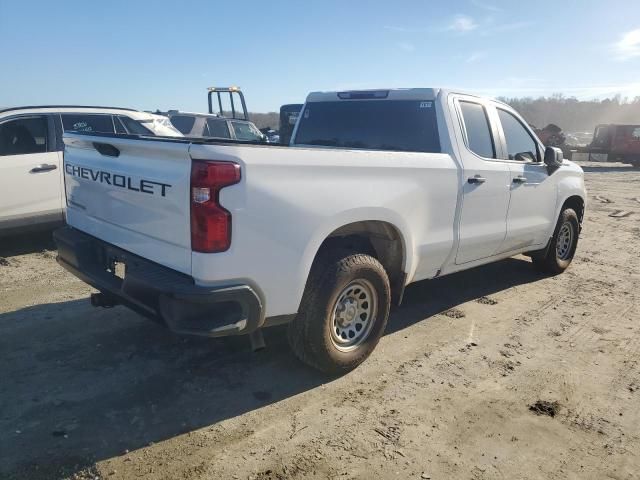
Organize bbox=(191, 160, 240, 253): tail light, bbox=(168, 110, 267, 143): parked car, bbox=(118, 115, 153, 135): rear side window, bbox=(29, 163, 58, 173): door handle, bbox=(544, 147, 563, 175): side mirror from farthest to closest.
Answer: bbox=(168, 110, 267, 143): parked car < bbox=(118, 115, 153, 135): rear side window < bbox=(29, 163, 58, 173): door handle < bbox=(544, 147, 563, 175): side mirror < bbox=(191, 160, 240, 253): tail light

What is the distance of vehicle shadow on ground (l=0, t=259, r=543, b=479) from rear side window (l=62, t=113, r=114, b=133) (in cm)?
277

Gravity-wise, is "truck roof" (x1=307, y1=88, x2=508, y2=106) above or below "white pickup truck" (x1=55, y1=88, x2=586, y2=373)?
above

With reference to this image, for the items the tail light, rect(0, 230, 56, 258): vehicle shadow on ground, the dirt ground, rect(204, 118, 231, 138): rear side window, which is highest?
rect(204, 118, 231, 138): rear side window

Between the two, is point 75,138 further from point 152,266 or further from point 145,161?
point 152,266

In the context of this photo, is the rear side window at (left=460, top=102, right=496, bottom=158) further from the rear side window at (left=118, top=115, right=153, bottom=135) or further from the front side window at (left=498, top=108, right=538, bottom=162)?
the rear side window at (left=118, top=115, right=153, bottom=135)

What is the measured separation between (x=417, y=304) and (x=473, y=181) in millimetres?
1414

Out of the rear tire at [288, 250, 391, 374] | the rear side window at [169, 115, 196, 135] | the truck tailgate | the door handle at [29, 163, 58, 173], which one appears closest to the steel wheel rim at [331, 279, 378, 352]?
the rear tire at [288, 250, 391, 374]

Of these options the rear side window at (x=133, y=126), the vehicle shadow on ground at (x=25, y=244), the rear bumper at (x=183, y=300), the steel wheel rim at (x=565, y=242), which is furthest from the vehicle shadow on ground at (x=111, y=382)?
the rear side window at (x=133, y=126)

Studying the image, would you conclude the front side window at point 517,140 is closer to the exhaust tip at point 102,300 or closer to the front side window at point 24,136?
the exhaust tip at point 102,300

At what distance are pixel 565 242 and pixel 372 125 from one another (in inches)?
134

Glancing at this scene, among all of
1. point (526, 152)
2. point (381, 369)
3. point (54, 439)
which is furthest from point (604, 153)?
point (54, 439)

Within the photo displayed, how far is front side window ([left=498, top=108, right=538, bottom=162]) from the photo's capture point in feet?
16.7

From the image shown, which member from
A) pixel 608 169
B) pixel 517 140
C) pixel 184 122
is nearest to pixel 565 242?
pixel 517 140

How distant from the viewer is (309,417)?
312cm
